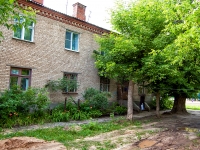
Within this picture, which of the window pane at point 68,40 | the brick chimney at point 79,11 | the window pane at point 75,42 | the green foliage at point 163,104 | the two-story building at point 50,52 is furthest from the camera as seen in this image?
the green foliage at point 163,104

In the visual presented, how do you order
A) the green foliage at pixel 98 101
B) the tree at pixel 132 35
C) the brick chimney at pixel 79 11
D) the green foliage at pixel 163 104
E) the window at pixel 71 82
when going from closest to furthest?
the tree at pixel 132 35
the window at pixel 71 82
the green foliage at pixel 98 101
the brick chimney at pixel 79 11
the green foliage at pixel 163 104

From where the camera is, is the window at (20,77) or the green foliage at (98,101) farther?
the green foliage at (98,101)

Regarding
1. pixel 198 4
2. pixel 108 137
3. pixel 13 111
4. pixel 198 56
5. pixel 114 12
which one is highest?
pixel 114 12

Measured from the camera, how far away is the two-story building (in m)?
12.2

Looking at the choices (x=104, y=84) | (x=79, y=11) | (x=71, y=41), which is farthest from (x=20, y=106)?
(x=79, y=11)

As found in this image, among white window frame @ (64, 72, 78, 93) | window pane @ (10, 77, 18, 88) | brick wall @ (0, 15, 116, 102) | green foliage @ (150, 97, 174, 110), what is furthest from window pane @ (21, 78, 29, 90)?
A: green foliage @ (150, 97, 174, 110)

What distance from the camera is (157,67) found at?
11359 mm

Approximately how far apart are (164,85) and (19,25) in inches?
506

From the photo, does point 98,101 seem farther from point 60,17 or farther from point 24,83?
point 60,17

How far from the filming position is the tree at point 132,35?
11344 millimetres

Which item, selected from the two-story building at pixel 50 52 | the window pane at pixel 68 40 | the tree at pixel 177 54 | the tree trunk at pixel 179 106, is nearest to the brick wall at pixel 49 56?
the two-story building at pixel 50 52

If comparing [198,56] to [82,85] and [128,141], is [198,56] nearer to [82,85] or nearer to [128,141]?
[128,141]

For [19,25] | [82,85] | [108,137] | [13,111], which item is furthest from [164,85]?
Result: [19,25]

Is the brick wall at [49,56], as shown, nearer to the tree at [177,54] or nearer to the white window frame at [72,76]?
the white window frame at [72,76]
